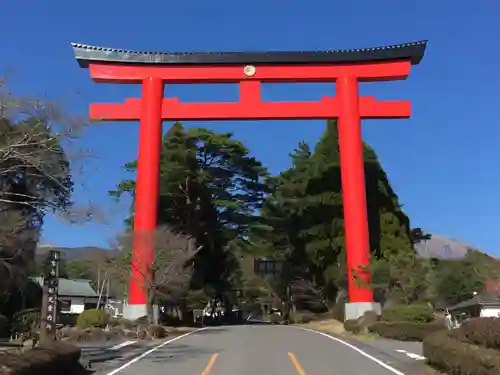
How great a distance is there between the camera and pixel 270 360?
1633 cm

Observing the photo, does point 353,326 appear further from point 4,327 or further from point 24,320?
point 4,327

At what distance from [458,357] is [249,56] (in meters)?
25.2

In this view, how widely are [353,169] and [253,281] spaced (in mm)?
42711

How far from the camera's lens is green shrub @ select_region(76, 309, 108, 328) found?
97.2ft

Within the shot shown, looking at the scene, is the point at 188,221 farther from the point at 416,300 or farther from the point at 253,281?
the point at 253,281

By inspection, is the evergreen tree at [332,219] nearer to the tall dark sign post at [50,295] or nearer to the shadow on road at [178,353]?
the shadow on road at [178,353]

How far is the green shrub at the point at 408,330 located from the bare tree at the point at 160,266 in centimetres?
1301

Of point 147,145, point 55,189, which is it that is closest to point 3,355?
point 55,189

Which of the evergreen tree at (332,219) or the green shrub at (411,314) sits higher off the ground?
the evergreen tree at (332,219)

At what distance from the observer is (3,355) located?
10.5 meters

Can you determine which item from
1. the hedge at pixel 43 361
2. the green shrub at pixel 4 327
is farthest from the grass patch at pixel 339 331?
the green shrub at pixel 4 327

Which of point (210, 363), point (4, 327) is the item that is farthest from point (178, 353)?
point (4, 327)

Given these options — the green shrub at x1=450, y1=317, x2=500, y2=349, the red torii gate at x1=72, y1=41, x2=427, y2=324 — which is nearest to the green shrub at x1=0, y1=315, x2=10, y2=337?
the red torii gate at x1=72, y1=41, x2=427, y2=324

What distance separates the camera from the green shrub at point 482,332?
1216cm
